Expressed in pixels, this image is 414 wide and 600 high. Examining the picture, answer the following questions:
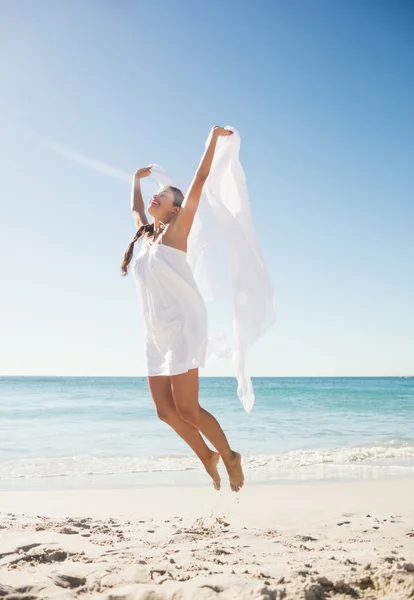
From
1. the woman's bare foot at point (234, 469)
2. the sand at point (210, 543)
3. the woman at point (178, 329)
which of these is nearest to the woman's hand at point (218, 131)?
the woman at point (178, 329)

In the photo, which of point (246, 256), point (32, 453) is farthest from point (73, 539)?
point (32, 453)

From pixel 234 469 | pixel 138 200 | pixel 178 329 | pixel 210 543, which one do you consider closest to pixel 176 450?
pixel 210 543

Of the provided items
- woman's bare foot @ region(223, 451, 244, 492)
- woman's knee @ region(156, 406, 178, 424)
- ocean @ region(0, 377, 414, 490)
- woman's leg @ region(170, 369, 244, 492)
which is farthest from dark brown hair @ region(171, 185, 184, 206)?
ocean @ region(0, 377, 414, 490)

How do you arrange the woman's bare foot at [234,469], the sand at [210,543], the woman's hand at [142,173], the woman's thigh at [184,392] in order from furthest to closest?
the woman's hand at [142,173] < the woman's bare foot at [234,469] < the woman's thigh at [184,392] < the sand at [210,543]

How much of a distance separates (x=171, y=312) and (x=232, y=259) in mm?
742

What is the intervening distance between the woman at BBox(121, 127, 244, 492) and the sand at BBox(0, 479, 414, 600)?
28.1 inches

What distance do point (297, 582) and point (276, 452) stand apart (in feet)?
26.3

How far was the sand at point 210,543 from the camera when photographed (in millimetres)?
2928

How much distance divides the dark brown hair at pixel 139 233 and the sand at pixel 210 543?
2.07m

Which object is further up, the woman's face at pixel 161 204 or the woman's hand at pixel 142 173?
the woman's hand at pixel 142 173

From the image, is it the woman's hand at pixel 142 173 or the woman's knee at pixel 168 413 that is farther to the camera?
the woman's hand at pixel 142 173

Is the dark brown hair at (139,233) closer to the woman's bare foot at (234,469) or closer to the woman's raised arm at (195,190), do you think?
the woman's raised arm at (195,190)

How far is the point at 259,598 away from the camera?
105 inches

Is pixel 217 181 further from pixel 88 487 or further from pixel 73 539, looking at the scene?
pixel 88 487
